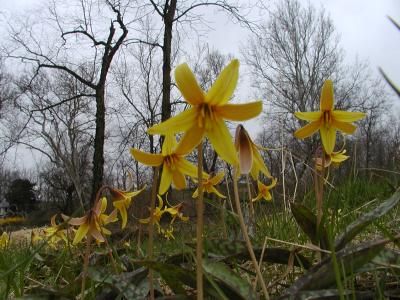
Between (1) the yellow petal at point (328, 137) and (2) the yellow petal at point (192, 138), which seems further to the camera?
(1) the yellow petal at point (328, 137)

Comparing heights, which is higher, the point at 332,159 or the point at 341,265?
the point at 332,159

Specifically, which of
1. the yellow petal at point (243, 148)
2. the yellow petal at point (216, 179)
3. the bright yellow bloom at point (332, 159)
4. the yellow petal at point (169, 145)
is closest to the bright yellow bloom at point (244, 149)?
the yellow petal at point (243, 148)

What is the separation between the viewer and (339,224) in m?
1.32

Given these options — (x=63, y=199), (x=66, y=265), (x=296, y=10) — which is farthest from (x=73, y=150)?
(x=66, y=265)

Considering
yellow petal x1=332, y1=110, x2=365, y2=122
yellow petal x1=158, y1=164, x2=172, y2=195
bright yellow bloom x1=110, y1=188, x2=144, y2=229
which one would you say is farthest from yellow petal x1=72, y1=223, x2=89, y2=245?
yellow petal x1=332, y1=110, x2=365, y2=122

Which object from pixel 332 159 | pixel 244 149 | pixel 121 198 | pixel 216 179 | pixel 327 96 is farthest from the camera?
pixel 332 159

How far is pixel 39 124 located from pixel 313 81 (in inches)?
521

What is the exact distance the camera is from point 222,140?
56 centimetres

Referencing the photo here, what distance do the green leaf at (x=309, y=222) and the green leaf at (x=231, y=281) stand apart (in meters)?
0.27

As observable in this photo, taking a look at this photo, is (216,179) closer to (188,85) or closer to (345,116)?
(345,116)

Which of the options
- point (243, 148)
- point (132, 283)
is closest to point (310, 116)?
point (243, 148)

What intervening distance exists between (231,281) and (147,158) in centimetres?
25

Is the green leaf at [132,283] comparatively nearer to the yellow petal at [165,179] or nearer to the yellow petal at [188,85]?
the yellow petal at [165,179]

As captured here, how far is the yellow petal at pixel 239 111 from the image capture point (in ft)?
1.72
